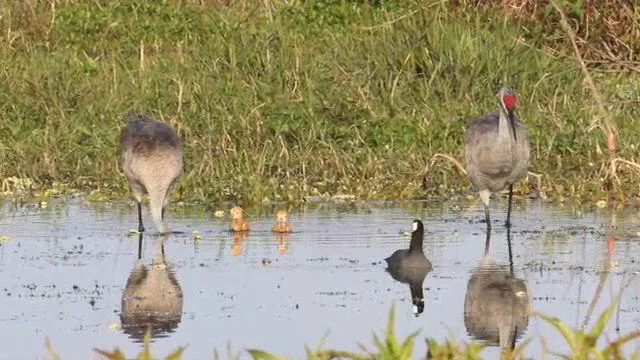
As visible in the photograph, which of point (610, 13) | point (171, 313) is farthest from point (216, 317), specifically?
point (610, 13)

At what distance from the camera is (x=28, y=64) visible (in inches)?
738

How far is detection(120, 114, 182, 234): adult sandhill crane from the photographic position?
554 inches

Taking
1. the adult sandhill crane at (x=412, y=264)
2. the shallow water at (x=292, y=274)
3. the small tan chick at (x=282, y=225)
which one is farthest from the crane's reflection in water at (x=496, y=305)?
the small tan chick at (x=282, y=225)

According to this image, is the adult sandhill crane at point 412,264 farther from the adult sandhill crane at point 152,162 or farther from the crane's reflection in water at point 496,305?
the adult sandhill crane at point 152,162

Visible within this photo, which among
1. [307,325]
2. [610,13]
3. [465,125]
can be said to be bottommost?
[307,325]

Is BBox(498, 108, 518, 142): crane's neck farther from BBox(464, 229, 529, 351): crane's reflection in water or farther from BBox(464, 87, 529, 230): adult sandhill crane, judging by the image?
BBox(464, 229, 529, 351): crane's reflection in water

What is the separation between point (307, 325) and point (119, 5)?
466 inches

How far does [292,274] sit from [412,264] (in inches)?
29.4

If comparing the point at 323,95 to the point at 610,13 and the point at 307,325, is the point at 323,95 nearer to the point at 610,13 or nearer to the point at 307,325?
the point at 610,13

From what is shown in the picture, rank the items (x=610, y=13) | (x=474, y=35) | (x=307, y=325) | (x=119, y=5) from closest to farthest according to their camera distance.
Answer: (x=307, y=325) < (x=474, y=35) < (x=610, y=13) < (x=119, y=5)

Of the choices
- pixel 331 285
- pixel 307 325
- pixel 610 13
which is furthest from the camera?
pixel 610 13

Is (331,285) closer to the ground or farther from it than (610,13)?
closer to the ground

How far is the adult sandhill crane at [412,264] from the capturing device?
454 inches

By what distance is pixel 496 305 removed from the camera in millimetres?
10664
